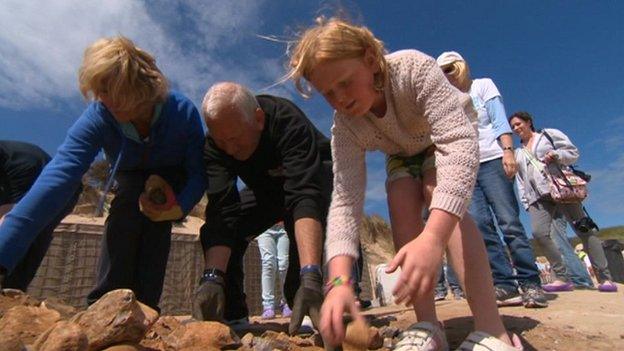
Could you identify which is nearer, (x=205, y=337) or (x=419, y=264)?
(x=419, y=264)

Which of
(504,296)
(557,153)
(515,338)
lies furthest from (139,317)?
(557,153)

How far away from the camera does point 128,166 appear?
109 inches

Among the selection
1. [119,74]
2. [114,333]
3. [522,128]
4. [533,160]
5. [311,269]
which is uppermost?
[522,128]

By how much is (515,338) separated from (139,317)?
132 centimetres

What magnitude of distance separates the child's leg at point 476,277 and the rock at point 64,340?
124 cm

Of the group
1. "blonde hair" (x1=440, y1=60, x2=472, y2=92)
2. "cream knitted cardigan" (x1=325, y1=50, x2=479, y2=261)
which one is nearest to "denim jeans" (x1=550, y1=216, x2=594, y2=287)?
"blonde hair" (x1=440, y1=60, x2=472, y2=92)

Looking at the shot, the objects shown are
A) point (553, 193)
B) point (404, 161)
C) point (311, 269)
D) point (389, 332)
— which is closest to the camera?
point (404, 161)

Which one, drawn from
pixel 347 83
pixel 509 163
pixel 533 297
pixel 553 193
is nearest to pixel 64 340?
pixel 347 83

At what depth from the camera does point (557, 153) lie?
4305 mm

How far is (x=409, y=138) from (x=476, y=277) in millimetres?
580

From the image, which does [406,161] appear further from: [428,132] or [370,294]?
[370,294]

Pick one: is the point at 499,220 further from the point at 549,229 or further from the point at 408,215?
the point at 408,215

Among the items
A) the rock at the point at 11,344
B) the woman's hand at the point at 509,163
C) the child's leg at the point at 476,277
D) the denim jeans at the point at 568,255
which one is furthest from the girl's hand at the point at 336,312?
the denim jeans at the point at 568,255

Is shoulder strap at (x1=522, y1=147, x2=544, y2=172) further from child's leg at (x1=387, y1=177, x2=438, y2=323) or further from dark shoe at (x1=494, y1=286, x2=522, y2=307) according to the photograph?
child's leg at (x1=387, y1=177, x2=438, y2=323)
